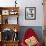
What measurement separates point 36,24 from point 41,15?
0.39m

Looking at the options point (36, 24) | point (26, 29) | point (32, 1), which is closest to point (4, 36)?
point (26, 29)

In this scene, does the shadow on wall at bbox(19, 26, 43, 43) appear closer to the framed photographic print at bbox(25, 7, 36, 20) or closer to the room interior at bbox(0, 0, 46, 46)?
the room interior at bbox(0, 0, 46, 46)

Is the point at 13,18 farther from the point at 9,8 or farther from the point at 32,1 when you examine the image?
the point at 32,1

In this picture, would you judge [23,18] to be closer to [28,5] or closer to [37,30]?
[28,5]

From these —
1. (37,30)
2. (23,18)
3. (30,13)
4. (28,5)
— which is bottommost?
(37,30)

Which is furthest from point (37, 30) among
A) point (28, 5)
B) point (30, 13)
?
point (28, 5)

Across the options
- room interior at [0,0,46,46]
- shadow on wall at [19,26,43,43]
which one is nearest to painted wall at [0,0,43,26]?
room interior at [0,0,46,46]

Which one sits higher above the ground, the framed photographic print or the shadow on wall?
the framed photographic print

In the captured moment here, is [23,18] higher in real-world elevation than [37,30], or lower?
higher

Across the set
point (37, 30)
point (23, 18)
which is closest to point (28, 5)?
point (23, 18)

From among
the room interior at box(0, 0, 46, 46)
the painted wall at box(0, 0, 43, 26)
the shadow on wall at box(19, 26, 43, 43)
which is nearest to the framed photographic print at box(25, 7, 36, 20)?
the room interior at box(0, 0, 46, 46)

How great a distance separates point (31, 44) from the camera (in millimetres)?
5418

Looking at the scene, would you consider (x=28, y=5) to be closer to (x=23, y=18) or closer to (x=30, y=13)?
(x=30, y=13)

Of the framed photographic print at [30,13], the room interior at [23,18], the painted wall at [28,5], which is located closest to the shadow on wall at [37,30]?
the room interior at [23,18]
